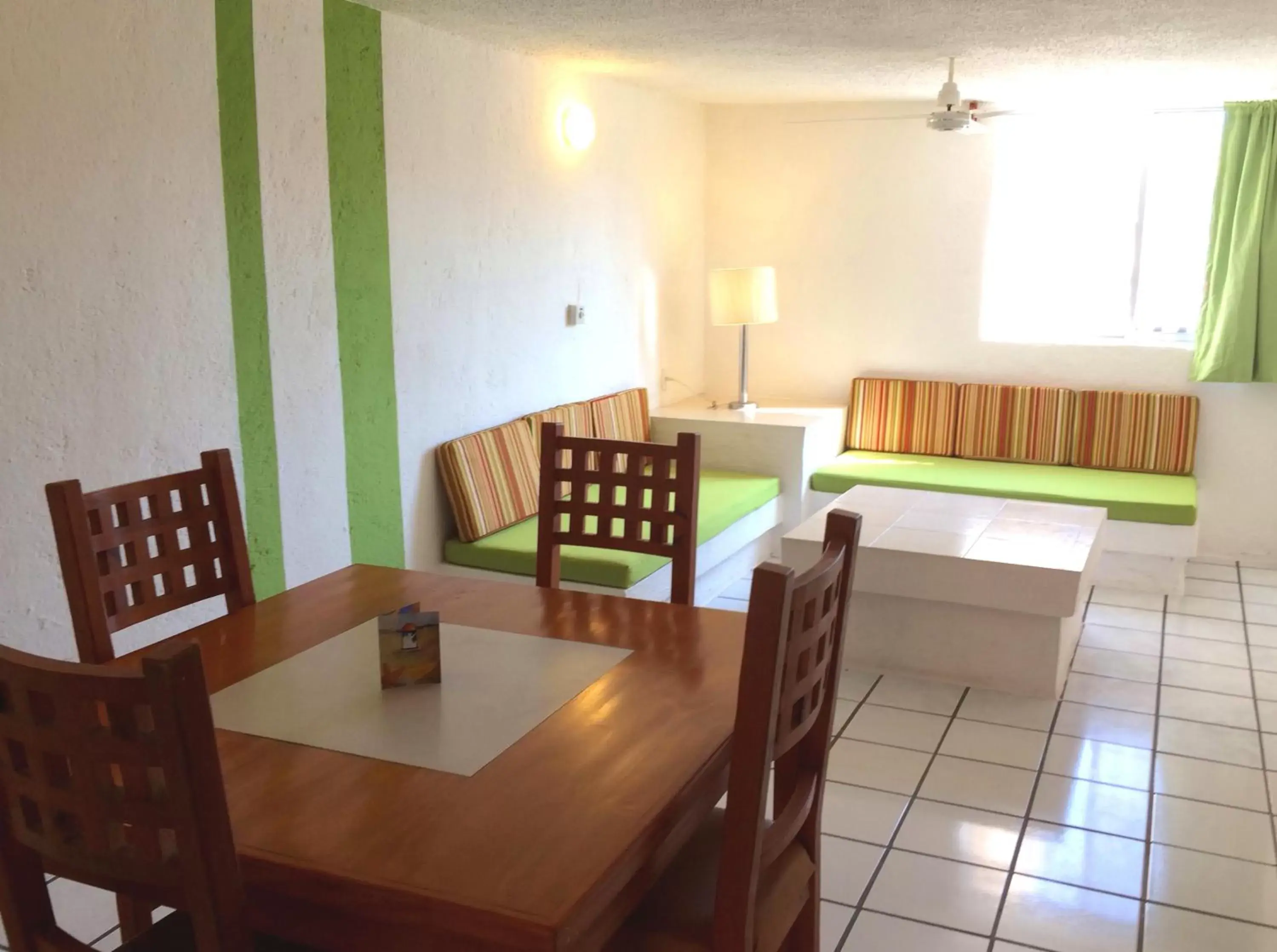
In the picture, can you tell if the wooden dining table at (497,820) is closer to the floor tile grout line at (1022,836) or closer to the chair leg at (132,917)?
the chair leg at (132,917)

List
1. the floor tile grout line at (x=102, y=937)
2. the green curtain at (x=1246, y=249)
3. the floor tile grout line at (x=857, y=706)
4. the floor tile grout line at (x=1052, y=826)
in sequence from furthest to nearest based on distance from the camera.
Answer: the green curtain at (x=1246, y=249) < the floor tile grout line at (x=857, y=706) < the floor tile grout line at (x=1052, y=826) < the floor tile grout line at (x=102, y=937)

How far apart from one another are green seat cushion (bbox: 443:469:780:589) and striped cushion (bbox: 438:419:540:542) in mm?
51

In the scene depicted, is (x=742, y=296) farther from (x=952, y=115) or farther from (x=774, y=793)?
(x=774, y=793)

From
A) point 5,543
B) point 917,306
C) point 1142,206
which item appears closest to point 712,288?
point 917,306

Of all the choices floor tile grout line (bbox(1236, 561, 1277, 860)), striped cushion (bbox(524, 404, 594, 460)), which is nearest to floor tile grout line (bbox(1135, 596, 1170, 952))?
floor tile grout line (bbox(1236, 561, 1277, 860))

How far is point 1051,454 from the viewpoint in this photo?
5758mm

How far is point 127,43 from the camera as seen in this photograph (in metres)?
2.85

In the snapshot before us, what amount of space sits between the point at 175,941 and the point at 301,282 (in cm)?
229

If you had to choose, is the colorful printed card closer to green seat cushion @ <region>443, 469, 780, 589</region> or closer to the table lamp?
green seat cushion @ <region>443, 469, 780, 589</region>

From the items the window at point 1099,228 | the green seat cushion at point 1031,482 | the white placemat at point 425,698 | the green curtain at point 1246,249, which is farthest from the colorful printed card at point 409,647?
the window at point 1099,228

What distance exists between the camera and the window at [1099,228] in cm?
561

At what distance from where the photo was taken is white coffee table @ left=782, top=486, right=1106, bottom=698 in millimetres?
3719

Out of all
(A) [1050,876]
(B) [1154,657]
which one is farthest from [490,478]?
(B) [1154,657]

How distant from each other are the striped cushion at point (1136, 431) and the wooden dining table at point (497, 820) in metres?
4.28
